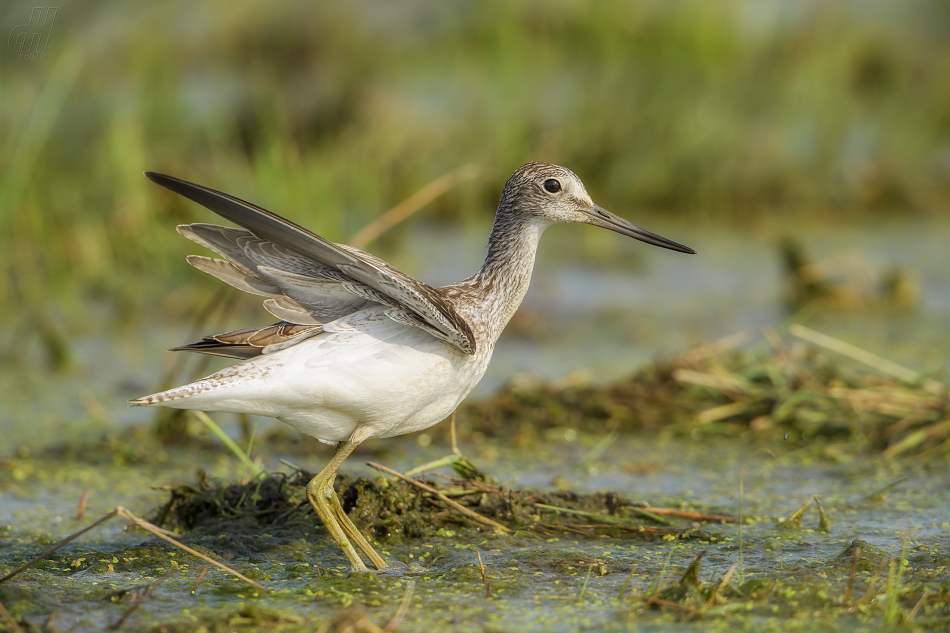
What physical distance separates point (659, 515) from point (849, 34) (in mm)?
8488

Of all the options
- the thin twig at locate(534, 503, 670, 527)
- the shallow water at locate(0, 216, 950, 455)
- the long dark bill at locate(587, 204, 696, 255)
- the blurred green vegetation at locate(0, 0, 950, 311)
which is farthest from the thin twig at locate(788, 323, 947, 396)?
the blurred green vegetation at locate(0, 0, 950, 311)

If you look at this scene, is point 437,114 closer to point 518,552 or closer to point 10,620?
point 518,552

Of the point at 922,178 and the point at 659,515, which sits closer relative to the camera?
the point at 659,515

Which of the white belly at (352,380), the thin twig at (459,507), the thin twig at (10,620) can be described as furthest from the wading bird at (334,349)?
the thin twig at (10,620)

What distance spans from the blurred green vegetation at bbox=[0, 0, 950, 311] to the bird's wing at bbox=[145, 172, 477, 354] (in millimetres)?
3632

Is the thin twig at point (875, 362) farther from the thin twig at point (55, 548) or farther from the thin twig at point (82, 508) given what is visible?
the thin twig at point (55, 548)

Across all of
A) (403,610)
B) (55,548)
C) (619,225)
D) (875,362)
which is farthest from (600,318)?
(55,548)

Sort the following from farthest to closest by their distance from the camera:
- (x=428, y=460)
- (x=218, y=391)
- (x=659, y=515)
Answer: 1. (x=428, y=460)
2. (x=659, y=515)
3. (x=218, y=391)

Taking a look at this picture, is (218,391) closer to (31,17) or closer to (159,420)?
(159,420)

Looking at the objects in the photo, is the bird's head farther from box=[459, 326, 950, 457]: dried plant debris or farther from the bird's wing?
box=[459, 326, 950, 457]: dried plant debris

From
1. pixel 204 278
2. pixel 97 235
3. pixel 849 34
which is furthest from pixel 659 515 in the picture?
pixel 849 34

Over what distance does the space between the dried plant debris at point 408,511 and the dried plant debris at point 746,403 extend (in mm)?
1259

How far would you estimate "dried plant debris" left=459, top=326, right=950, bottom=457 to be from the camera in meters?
5.47

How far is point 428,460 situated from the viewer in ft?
17.9
